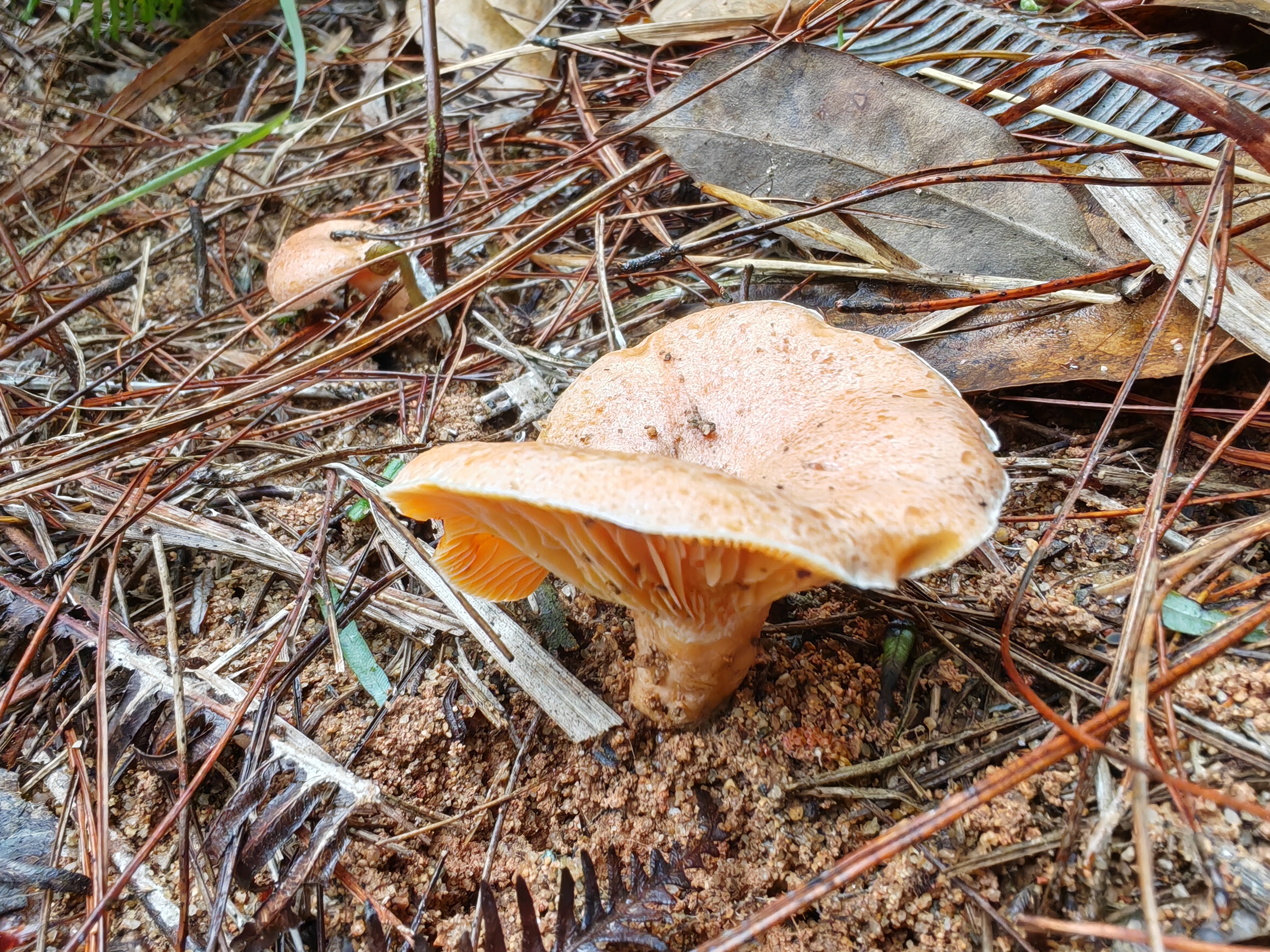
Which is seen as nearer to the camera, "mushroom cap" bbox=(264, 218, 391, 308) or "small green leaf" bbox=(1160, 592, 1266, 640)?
"small green leaf" bbox=(1160, 592, 1266, 640)

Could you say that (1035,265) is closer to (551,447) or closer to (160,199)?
(551,447)

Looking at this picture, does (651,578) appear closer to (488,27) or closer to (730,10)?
(730,10)

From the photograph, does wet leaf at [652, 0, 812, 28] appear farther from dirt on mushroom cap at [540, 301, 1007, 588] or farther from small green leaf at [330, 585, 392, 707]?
small green leaf at [330, 585, 392, 707]

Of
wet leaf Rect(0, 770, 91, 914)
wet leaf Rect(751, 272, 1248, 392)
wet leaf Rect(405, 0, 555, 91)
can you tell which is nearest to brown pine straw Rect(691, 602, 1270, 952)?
wet leaf Rect(751, 272, 1248, 392)

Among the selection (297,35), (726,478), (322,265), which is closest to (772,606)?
(726,478)

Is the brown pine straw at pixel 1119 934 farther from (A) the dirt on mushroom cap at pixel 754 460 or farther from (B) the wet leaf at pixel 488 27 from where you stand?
(B) the wet leaf at pixel 488 27

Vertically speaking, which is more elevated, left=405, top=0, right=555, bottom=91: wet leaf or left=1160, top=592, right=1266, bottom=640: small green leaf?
left=405, top=0, right=555, bottom=91: wet leaf

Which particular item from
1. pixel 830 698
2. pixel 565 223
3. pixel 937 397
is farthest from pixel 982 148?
pixel 830 698
